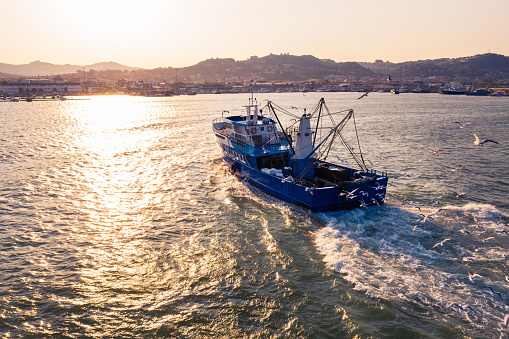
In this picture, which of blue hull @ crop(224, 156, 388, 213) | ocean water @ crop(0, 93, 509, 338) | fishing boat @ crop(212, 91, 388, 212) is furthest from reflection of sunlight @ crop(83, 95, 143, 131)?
blue hull @ crop(224, 156, 388, 213)

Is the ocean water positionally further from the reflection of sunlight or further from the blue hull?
the reflection of sunlight

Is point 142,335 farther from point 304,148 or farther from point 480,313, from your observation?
point 304,148

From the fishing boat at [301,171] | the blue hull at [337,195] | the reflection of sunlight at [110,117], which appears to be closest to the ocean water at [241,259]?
the blue hull at [337,195]

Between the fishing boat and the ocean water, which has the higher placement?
the fishing boat

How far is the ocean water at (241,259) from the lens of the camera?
12500mm

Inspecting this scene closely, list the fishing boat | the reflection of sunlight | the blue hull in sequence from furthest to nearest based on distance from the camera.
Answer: the reflection of sunlight → the fishing boat → the blue hull

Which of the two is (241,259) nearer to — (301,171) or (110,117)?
(301,171)

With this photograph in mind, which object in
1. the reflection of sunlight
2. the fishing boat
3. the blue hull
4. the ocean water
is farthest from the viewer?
the reflection of sunlight

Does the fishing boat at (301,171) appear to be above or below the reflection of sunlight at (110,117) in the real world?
below

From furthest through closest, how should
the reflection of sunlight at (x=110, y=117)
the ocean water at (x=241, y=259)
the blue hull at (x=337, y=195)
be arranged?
the reflection of sunlight at (x=110, y=117)
the blue hull at (x=337, y=195)
the ocean water at (x=241, y=259)

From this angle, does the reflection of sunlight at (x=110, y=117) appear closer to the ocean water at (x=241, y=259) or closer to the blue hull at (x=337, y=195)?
the ocean water at (x=241, y=259)

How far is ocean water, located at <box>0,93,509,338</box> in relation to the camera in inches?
492

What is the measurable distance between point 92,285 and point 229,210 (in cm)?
1149

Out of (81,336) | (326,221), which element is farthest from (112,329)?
(326,221)
